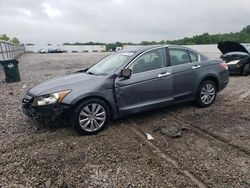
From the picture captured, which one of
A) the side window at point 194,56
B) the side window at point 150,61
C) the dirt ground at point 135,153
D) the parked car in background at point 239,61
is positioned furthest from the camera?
the parked car in background at point 239,61

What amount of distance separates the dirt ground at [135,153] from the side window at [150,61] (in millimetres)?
1109

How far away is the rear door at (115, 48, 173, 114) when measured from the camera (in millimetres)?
5047

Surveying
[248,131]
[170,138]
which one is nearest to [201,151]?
[170,138]

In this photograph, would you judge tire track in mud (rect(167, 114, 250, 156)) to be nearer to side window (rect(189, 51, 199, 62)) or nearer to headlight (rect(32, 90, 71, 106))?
side window (rect(189, 51, 199, 62))

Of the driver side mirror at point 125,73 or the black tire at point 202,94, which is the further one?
the black tire at point 202,94

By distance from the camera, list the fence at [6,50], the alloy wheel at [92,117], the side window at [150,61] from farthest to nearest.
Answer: the fence at [6,50] < the side window at [150,61] < the alloy wheel at [92,117]

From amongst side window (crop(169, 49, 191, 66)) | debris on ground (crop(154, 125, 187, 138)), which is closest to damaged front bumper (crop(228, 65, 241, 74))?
side window (crop(169, 49, 191, 66))

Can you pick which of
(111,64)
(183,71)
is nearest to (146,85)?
(111,64)

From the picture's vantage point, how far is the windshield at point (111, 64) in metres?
5.33

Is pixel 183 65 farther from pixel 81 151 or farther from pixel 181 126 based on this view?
pixel 81 151

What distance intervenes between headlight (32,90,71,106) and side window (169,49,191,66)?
8.08 feet

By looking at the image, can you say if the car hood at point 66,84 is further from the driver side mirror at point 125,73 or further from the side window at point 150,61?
the side window at point 150,61

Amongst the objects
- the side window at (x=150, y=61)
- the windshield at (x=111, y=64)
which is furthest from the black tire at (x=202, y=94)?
the windshield at (x=111, y=64)

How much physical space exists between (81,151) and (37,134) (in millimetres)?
1226
